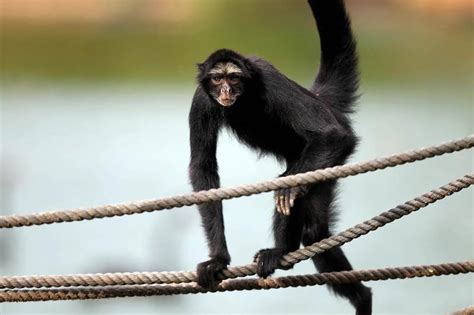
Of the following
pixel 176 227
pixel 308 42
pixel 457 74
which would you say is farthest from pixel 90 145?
pixel 457 74

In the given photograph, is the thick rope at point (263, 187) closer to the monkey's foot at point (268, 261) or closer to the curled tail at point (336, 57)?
the monkey's foot at point (268, 261)

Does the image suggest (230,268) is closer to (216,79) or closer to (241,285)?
(241,285)

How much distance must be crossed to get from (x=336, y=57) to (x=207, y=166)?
1.55 metres

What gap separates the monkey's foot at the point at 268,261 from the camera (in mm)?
5840

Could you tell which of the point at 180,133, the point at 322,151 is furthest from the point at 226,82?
the point at 180,133

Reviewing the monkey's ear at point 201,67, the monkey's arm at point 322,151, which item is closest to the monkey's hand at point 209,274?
the monkey's arm at point 322,151

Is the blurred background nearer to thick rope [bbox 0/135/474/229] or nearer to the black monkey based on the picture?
the black monkey

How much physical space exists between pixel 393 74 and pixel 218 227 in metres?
15.8

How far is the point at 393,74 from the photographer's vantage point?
850 inches

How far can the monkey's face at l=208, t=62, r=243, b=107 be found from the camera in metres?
→ 6.41

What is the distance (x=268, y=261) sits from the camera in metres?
5.91

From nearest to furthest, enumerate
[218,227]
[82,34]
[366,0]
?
[218,227]
[366,0]
[82,34]

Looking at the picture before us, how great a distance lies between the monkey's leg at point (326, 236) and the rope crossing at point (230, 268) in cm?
62

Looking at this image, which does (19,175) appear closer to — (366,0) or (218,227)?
(366,0)
